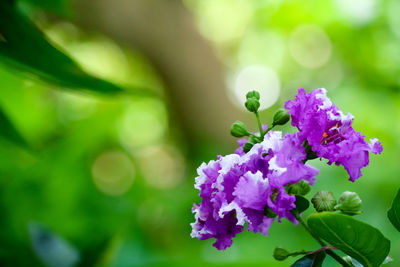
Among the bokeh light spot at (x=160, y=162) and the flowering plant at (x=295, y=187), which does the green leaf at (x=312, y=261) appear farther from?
the bokeh light spot at (x=160, y=162)

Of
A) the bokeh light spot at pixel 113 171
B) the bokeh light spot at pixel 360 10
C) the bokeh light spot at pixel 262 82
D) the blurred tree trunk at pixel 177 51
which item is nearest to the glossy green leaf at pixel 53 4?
the blurred tree trunk at pixel 177 51

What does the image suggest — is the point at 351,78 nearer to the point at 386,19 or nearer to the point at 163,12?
the point at 386,19

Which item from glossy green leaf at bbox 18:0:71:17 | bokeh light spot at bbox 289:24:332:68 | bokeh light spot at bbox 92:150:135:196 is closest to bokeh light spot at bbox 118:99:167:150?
bokeh light spot at bbox 92:150:135:196

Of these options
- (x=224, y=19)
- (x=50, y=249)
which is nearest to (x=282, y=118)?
(x=50, y=249)

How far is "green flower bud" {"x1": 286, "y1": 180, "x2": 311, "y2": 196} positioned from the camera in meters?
0.61

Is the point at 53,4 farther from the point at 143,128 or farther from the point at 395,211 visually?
the point at 143,128

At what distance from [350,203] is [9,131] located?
2.59 feet

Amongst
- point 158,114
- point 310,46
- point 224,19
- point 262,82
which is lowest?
point 158,114

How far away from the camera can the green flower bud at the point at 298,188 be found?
614mm

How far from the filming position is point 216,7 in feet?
21.8

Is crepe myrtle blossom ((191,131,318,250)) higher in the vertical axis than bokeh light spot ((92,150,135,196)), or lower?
lower

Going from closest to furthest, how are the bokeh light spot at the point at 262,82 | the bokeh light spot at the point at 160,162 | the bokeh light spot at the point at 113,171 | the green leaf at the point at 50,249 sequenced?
the green leaf at the point at 50,249, the bokeh light spot at the point at 113,171, the bokeh light spot at the point at 262,82, the bokeh light spot at the point at 160,162

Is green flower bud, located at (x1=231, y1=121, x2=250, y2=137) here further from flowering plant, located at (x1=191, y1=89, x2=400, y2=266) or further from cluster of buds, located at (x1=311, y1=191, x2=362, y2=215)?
cluster of buds, located at (x1=311, y1=191, x2=362, y2=215)

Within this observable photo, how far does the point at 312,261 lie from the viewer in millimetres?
618
